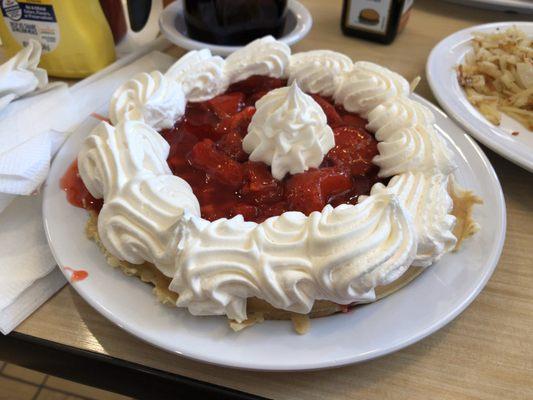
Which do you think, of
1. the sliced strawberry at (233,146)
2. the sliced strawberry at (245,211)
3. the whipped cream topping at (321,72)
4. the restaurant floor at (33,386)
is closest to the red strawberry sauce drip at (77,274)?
the sliced strawberry at (245,211)

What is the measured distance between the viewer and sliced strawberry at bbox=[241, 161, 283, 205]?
1.06 m

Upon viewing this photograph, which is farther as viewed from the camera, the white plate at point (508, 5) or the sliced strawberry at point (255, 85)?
the white plate at point (508, 5)

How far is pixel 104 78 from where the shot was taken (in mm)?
1652

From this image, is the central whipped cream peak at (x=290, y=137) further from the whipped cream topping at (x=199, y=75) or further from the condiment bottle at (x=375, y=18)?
the condiment bottle at (x=375, y=18)

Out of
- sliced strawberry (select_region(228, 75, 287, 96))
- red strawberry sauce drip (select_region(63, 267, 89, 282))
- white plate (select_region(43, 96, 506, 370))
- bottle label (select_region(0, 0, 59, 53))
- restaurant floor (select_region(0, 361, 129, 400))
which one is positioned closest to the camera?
white plate (select_region(43, 96, 506, 370))

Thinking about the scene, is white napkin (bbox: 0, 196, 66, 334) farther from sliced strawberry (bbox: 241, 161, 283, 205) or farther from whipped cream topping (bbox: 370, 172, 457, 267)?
whipped cream topping (bbox: 370, 172, 457, 267)

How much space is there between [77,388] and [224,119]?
127cm

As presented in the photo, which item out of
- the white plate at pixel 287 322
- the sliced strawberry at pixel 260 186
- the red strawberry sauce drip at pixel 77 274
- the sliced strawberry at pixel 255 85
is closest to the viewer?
the white plate at pixel 287 322

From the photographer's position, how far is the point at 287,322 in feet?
2.95

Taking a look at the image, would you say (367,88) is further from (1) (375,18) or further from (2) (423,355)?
(1) (375,18)

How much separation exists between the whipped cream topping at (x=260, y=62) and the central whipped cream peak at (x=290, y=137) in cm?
30

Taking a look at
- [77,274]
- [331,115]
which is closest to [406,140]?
[331,115]

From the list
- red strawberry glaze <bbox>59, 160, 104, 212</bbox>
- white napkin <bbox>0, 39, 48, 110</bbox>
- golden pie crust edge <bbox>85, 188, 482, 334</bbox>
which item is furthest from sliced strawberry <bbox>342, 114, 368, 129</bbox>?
white napkin <bbox>0, 39, 48, 110</bbox>

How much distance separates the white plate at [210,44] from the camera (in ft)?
5.63
